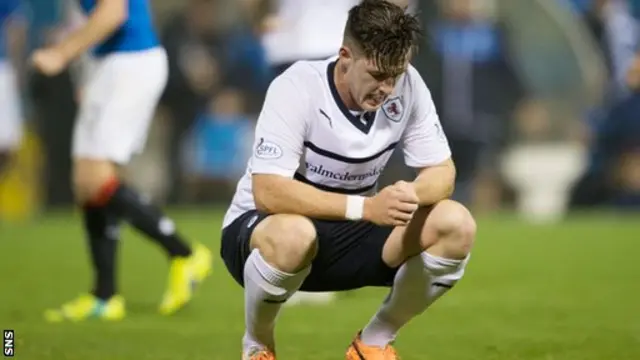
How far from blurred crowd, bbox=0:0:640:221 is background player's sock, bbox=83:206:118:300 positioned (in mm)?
8248

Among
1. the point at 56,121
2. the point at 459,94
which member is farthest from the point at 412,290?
the point at 56,121

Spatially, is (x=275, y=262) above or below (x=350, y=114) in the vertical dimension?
below

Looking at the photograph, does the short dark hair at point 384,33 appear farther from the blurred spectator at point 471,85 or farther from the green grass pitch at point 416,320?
the blurred spectator at point 471,85

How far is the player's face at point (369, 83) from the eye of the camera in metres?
6.04

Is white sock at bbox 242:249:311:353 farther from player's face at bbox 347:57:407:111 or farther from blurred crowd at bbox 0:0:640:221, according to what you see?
blurred crowd at bbox 0:0:640:221

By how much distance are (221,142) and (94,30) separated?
30.0 ft

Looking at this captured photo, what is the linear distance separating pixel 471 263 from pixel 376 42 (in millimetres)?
6717

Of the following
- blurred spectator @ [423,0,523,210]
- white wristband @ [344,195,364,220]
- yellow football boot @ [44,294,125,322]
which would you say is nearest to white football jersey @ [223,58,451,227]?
white wristband @ [344,195,364,220]

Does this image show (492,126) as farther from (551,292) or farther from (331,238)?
(331,238)

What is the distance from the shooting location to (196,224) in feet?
53.6

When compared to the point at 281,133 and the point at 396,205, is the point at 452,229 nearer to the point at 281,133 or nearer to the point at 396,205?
the point at 396,205

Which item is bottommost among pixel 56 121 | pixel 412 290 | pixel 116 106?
pixel 56 121

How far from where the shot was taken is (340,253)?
6.52 metres

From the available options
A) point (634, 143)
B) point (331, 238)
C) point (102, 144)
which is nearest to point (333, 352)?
point (331, 238)
